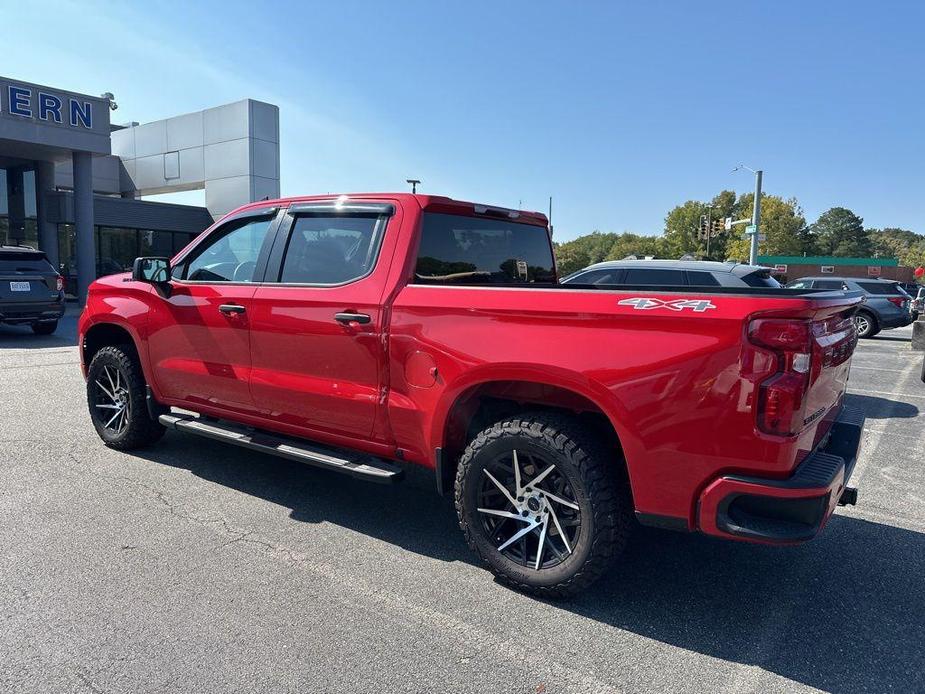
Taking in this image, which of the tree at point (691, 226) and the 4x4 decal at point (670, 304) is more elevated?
the tree at point (691, 226)

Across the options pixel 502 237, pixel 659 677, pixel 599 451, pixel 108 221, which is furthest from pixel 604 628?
pixel 108 221

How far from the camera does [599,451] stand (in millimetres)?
3016

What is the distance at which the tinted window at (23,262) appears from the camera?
1255 cm

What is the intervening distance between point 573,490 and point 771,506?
2.68ft

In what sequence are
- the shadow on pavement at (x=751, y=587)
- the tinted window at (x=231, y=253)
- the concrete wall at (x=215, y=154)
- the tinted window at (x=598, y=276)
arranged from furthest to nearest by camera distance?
the concrete wall at (x=215, y=154) < the tinted window at (x=598, y=276) < the tinted window at (x=231, y=253) < the shadow on pavement at (x=751, y=587)

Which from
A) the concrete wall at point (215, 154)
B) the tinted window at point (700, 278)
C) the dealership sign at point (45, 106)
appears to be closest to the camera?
the tinted window at point (700, 278)

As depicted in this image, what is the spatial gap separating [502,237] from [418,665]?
9.07ft

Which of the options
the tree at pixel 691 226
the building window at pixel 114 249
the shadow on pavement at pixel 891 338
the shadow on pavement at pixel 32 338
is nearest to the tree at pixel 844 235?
the tree at pixel 691 226

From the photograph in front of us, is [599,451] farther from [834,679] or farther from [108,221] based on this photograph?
[108,221]

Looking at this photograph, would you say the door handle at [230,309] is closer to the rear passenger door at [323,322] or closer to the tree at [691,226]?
the rear passenger door at [323,322]

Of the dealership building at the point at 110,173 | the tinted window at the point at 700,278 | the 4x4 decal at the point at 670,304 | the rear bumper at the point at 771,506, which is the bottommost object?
the rear bumper at the point at 771,506

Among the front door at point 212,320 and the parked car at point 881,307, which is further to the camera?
the parked car at point 881,307

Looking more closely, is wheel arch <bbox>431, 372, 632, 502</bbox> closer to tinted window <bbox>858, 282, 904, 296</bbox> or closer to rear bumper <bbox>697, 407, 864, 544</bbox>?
rear bumper <bbox>697, 407, 864, 544</bbox>

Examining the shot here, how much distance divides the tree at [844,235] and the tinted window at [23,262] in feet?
398
